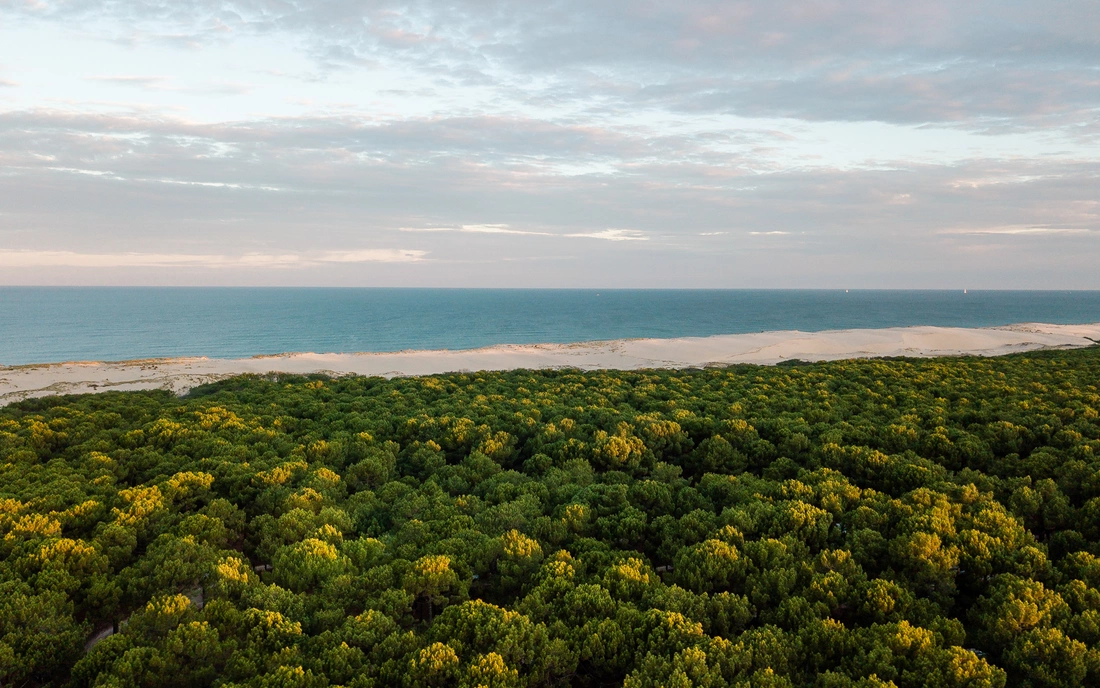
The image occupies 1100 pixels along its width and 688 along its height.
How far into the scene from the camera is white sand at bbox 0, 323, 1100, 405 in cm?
3697

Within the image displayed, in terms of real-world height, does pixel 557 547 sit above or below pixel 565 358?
below

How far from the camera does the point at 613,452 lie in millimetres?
14172

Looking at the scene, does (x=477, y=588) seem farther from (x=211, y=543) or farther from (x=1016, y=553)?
(x=1016, y=553)

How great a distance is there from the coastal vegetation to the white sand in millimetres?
21943

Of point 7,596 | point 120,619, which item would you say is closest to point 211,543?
point 120,619

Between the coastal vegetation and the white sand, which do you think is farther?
the white sand

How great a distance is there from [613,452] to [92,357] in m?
82.3

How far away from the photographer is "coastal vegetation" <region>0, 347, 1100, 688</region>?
7043mm

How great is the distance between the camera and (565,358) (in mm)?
46906

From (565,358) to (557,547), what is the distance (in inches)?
1446

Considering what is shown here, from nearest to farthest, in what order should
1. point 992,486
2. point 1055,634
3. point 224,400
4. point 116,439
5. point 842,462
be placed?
point 1055,634, point 992,486, point 842,462, point 116,439, point 224,400

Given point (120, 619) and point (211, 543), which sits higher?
point (211, 543)

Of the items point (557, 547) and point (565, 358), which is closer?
point (557, 547)

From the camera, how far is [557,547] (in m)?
10.3
